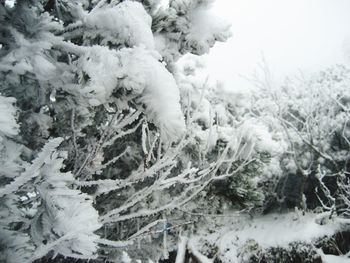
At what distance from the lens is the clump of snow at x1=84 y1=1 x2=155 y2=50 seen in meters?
2.45

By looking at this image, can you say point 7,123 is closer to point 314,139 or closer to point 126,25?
point 126,25

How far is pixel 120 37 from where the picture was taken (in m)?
2.52

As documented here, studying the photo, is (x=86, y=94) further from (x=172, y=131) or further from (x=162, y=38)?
(x=162, y=38)

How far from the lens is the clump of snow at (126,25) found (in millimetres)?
2447

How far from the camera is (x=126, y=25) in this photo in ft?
8.07

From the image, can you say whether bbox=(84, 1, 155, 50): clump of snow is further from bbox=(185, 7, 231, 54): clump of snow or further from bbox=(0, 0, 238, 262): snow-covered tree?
bbox=(185, 7, 231, 54): clump of snow

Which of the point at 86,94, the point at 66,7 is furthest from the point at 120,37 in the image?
the point at 66,7

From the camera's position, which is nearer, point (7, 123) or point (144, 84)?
point (7, 123)

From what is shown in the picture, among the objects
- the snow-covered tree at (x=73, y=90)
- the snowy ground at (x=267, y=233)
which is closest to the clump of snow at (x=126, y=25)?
the snow-covered tree at (x=73, y=90)

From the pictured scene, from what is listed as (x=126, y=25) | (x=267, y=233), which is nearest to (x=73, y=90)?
(x=126, y=25)

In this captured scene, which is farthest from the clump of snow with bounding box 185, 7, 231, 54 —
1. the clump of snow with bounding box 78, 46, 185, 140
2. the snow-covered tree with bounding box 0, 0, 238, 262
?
the clump of snow with bounding box 78, 46, 185, 140

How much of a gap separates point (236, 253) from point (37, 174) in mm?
10934

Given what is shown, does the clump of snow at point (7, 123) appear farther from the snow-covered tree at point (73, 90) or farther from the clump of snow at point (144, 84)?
the clump of snow at point (144, 84)

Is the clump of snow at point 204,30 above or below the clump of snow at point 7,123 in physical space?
above
